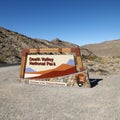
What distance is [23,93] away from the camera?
49.5 feet

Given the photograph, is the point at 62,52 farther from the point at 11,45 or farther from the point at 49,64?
the point at 11,45

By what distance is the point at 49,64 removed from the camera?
65.6 ft

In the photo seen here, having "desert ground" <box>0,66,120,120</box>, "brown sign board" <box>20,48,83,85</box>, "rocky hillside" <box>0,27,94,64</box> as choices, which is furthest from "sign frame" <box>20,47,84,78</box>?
"rocky hillside" <box>0,27,94,64</box>

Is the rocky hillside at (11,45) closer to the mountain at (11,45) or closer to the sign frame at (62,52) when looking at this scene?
the mountain at (11,45)

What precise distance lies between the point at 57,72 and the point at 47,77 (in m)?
0.88

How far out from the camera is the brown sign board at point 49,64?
19.1 metres

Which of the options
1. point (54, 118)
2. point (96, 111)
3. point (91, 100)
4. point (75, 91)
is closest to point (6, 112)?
point (54, 118)

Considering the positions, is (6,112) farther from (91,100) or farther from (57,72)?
(57,72)

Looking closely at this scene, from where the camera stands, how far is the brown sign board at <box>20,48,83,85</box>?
62.5 ft

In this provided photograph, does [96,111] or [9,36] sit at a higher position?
[9,36]

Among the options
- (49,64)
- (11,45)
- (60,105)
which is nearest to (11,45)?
(11,45)

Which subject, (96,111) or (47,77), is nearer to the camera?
(96,111)

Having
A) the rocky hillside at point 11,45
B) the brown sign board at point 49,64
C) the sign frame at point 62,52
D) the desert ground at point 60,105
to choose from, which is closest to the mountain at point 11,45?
the rocky hillside at point 11,45

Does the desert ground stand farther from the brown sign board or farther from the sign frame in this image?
the brown sign board
